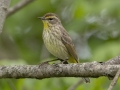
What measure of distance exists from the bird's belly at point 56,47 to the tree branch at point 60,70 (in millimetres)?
1582

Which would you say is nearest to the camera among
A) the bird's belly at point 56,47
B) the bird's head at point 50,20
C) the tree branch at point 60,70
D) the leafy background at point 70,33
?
the tree branch at point 60,70

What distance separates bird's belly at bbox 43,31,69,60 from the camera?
725 cm

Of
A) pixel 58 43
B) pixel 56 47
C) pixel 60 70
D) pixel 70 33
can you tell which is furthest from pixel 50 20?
pixel 60 70

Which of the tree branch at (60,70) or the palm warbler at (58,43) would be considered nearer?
the tree branch at (60,70)

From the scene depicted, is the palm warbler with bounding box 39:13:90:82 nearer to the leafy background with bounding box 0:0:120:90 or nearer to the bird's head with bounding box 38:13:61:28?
the bird's head with bounding box 38:13:61:28

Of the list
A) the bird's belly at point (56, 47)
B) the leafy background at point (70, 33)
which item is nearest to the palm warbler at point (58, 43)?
the bird's belly at point (56, 47)

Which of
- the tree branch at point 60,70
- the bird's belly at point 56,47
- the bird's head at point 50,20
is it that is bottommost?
the tree branch at point 60,70

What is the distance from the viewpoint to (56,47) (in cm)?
731

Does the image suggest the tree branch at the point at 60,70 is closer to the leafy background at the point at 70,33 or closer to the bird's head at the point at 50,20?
the leafy background at the point at 70,33

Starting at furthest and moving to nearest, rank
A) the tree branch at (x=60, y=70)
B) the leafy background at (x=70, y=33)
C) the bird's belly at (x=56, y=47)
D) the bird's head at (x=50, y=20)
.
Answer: the bird's head at (x=50, y=20)
the bird's belly at (x=56, y=47)
the leafy background at (x=70, y=33)
the tree branch at (x=60, y=70)

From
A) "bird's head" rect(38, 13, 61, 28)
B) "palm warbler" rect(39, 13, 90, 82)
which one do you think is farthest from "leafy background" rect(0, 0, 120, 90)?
"bird's head" rect(38, 13, 61, 28)

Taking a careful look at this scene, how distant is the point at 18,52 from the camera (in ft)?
35.3

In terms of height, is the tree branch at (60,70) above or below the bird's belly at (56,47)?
below

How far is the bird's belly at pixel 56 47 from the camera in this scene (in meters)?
7.25
